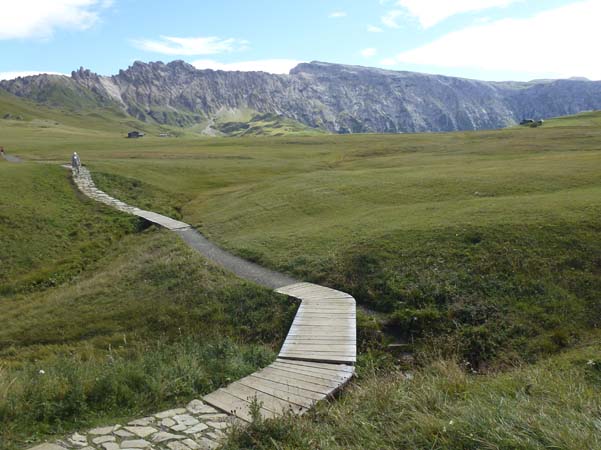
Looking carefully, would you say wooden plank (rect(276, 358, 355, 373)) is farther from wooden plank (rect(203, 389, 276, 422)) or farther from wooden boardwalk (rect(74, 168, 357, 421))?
wooden plank (rect(203, 389, 276, 422))

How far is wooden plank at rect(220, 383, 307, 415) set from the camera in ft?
33.6

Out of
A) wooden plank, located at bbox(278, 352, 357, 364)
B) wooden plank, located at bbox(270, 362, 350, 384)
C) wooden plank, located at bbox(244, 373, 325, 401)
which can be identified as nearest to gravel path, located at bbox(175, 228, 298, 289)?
wooden plank, located at bbox(278, 352, 357, 364)

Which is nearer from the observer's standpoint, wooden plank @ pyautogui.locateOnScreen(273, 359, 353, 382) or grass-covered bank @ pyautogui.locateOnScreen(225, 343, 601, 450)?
grass-covered bank @ pyautogui.locateOnScreen(225, 343, 601, 450)

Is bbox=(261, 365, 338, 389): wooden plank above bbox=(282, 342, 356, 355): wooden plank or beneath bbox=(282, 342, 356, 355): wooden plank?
above

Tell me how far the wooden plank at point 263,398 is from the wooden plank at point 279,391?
0.13 meters

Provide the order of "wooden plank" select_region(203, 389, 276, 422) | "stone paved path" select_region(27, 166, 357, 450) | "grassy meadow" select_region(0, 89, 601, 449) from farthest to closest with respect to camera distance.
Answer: "wooden plank" select_region(203, 389, 276, 422), "stone paved path" select_region(27, 166, 357, 450), "grassy meadow" select_region(0, 89, 601, 449)

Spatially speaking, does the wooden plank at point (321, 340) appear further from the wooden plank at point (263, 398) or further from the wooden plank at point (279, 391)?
the wooden plank at point (263, 398)

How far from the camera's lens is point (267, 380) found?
12.0 metres

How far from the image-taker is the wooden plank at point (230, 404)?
10.0m

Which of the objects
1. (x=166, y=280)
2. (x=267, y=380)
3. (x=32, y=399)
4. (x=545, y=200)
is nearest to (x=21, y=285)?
(x=166, y=280)

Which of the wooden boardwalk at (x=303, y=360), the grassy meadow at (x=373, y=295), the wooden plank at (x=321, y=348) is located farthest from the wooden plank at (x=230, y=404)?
the wooden plank at (x=321, y=348)

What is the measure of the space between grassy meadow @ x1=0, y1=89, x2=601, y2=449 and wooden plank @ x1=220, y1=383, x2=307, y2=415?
793 mm

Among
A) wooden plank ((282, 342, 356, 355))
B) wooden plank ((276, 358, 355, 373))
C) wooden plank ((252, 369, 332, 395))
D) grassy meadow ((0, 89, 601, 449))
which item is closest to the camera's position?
grassy meadow ((0, 89, 601, 449))

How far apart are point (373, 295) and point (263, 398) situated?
28.2ft
